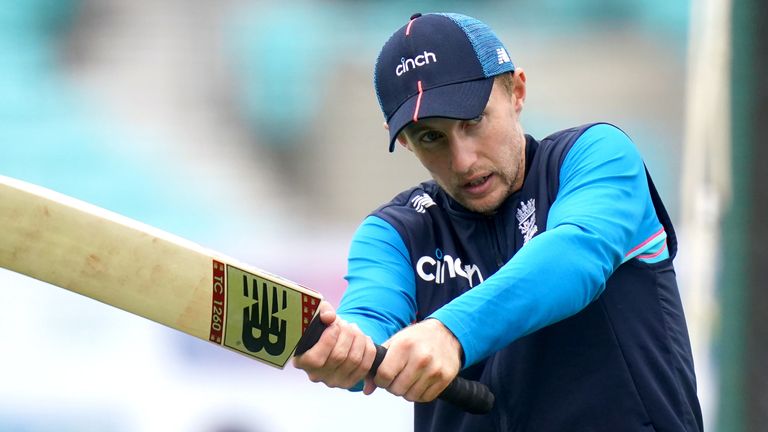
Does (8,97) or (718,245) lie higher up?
(8,97)

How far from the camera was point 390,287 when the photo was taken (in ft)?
6.96

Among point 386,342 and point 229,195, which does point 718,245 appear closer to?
point 229,195

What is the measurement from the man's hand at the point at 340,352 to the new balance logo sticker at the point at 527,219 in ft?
1.17

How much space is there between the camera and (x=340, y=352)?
1887 millimetres

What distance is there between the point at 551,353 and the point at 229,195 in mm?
2392

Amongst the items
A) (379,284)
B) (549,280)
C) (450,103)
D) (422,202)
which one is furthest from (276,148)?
(549,280)

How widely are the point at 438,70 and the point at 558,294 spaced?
18.5 inches

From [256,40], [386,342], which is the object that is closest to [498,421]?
[386,342]

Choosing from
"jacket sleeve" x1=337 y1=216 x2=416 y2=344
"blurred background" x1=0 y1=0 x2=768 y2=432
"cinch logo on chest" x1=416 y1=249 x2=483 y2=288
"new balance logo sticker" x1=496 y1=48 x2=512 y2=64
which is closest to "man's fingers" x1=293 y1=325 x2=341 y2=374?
"jacket sleeve" x1=337 y1=216 x2=416 y2=344

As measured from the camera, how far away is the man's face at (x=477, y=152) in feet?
6.72

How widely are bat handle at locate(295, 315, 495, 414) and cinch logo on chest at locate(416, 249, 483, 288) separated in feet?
0.67

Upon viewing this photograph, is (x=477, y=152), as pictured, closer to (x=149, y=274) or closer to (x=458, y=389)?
(x=458, y=389)

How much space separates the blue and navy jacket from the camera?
1.83m

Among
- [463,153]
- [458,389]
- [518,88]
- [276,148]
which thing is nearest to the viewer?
[458,389]
